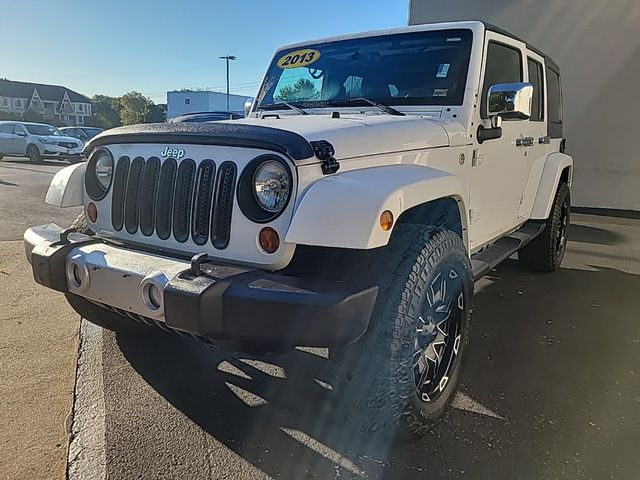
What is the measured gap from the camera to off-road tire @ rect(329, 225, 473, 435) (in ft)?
7.02

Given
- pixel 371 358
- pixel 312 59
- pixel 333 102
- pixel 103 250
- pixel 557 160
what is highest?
pixel 312 59

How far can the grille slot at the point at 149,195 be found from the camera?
8.02 feet

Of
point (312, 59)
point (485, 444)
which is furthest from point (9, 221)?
point (485, 444)

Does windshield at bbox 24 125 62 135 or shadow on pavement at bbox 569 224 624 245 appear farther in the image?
windshield at bbox 24 125 62 135

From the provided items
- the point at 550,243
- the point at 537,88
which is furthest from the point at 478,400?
the point at 537,88

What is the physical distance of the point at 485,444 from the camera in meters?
2.43

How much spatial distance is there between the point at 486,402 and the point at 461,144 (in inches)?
57.6

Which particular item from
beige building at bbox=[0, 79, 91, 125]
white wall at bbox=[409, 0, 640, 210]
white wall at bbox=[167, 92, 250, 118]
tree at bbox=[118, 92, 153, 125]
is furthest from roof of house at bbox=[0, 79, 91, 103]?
white wall at bbox=[409, 0, 640, 210]

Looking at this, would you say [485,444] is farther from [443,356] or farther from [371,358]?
[371,358]

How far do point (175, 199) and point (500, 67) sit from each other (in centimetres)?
253

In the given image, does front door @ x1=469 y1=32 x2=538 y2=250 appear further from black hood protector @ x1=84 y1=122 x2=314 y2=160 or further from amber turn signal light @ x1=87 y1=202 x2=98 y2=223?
amber turn signal light @ x1=87 y1=202 x2=98 y2=223

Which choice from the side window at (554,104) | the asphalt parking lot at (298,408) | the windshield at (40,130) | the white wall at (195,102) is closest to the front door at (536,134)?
the side window at (554,104)

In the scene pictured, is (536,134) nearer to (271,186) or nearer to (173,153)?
(271,186)

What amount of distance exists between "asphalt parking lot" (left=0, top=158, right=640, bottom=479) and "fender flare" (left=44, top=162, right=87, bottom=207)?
3.00 ft
